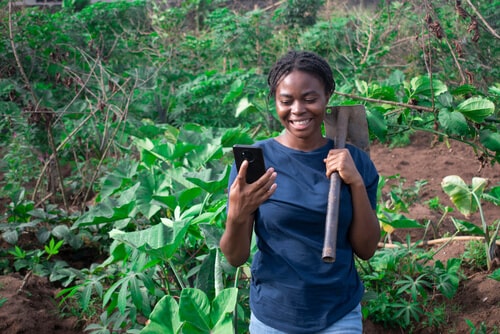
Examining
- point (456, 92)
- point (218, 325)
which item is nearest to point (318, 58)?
point (218, 325)

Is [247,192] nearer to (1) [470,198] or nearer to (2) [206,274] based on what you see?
(2) [206,274]

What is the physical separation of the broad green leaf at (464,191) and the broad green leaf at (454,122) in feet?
2.29

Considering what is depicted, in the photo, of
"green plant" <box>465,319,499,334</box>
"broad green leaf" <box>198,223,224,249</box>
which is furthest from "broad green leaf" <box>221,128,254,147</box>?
"green plant" <box>465,319,499,334</box>

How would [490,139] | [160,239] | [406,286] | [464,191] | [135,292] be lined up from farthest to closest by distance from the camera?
[464,191] → [406,286] → [490,139] → [135,292] → [160,239]

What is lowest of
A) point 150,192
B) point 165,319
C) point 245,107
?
point 245,107

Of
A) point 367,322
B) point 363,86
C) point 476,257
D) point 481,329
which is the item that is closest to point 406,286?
point 367,322

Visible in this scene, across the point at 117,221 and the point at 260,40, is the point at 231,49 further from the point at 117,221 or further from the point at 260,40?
the point at 117,221

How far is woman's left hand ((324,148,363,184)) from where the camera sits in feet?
5.45

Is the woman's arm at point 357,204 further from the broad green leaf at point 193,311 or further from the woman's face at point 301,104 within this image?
the broad green leaf at point 193,311

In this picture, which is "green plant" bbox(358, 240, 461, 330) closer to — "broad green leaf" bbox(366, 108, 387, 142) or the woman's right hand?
"broad green leaf" bbox(366, 108, 387, 142)

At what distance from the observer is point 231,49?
8.16 metres

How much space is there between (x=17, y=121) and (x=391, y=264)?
3.13 m

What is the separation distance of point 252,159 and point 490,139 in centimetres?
148

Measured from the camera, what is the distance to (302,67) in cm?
177
